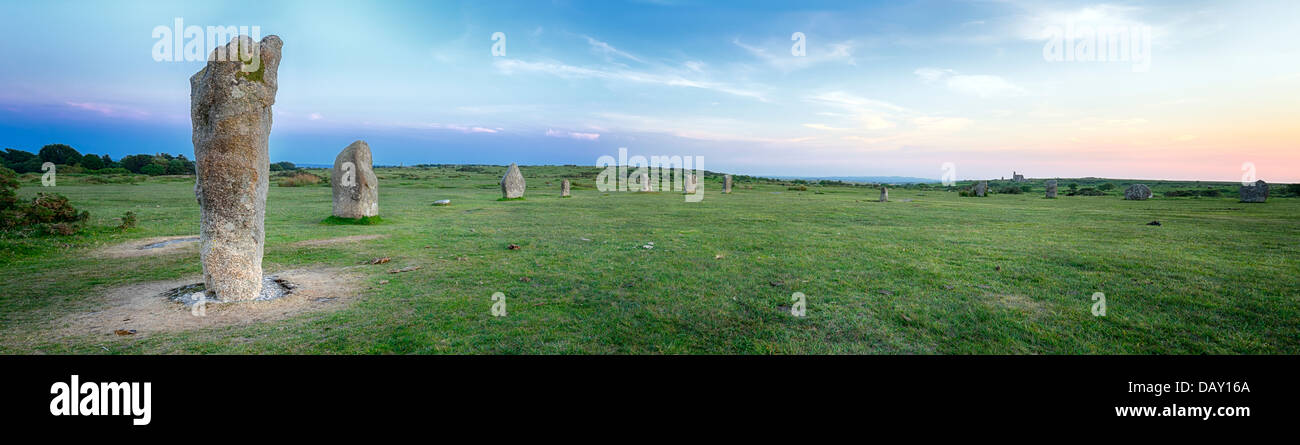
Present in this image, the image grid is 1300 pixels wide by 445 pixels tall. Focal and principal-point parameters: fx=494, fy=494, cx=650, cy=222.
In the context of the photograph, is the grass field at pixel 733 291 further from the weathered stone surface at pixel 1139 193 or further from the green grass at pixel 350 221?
the weathered stone surface at pixel 1139 193

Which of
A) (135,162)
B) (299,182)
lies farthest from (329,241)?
(135,162)

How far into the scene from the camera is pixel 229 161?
22.5 feet

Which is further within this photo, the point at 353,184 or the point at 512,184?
the point at 512,184

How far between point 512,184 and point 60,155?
66.7 meters

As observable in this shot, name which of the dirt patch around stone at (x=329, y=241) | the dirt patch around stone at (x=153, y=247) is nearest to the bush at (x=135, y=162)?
the dirt patch around stone at (x=153, y=247)

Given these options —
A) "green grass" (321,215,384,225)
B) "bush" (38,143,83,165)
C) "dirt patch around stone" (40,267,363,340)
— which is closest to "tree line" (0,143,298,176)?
"bush" (38,143,83,165)

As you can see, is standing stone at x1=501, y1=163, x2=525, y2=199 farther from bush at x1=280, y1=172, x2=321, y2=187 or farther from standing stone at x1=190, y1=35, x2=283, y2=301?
bush at x1=280, y1=172, x2=321, y2=187

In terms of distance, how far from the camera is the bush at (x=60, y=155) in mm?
57188

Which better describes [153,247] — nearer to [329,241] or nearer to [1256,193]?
[329,241]

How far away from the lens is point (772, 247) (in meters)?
12.5

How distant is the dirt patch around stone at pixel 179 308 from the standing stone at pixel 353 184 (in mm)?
8663

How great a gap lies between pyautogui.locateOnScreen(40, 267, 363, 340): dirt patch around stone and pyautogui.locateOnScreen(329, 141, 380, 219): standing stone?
866 cm
